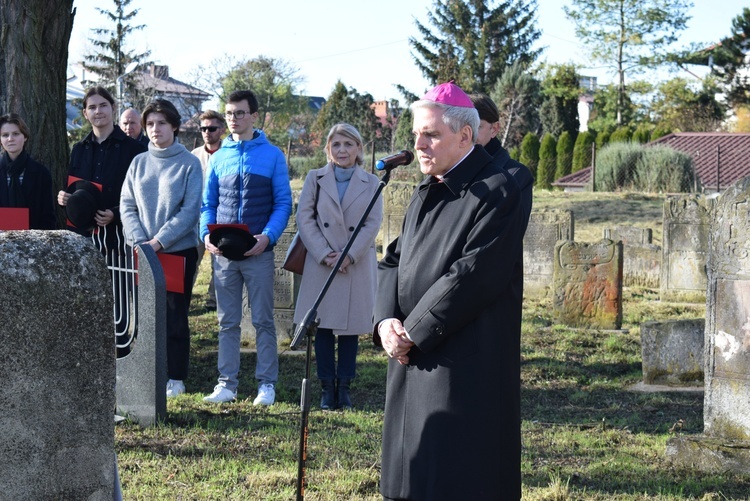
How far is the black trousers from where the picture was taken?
7281mm

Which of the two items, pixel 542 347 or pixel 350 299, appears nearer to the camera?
pixel 350 299

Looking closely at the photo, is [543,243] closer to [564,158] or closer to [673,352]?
[673,352]

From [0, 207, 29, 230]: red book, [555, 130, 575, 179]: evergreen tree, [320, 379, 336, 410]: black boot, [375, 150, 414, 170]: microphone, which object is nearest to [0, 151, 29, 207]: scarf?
[0, 207, 29, 230]: red book

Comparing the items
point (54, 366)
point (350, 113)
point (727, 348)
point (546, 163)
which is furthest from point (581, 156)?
point (54, 366)

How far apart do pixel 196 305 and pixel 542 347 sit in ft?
14.3

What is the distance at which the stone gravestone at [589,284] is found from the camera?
433 inches

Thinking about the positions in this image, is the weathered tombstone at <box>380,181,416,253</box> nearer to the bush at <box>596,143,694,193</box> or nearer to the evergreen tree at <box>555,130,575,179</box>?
the bush at <box>596,143,694,193</box>

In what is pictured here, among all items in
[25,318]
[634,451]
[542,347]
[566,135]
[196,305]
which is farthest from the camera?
[566,135]

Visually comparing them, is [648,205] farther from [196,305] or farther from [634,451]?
[634,451]

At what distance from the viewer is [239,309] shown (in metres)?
7.25

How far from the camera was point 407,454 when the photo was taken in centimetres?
362

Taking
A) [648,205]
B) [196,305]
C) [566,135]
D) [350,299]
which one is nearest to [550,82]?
[566,135]

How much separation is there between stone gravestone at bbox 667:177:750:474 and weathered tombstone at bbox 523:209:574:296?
8257 millimetres

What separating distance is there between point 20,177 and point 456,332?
465 centimetres
